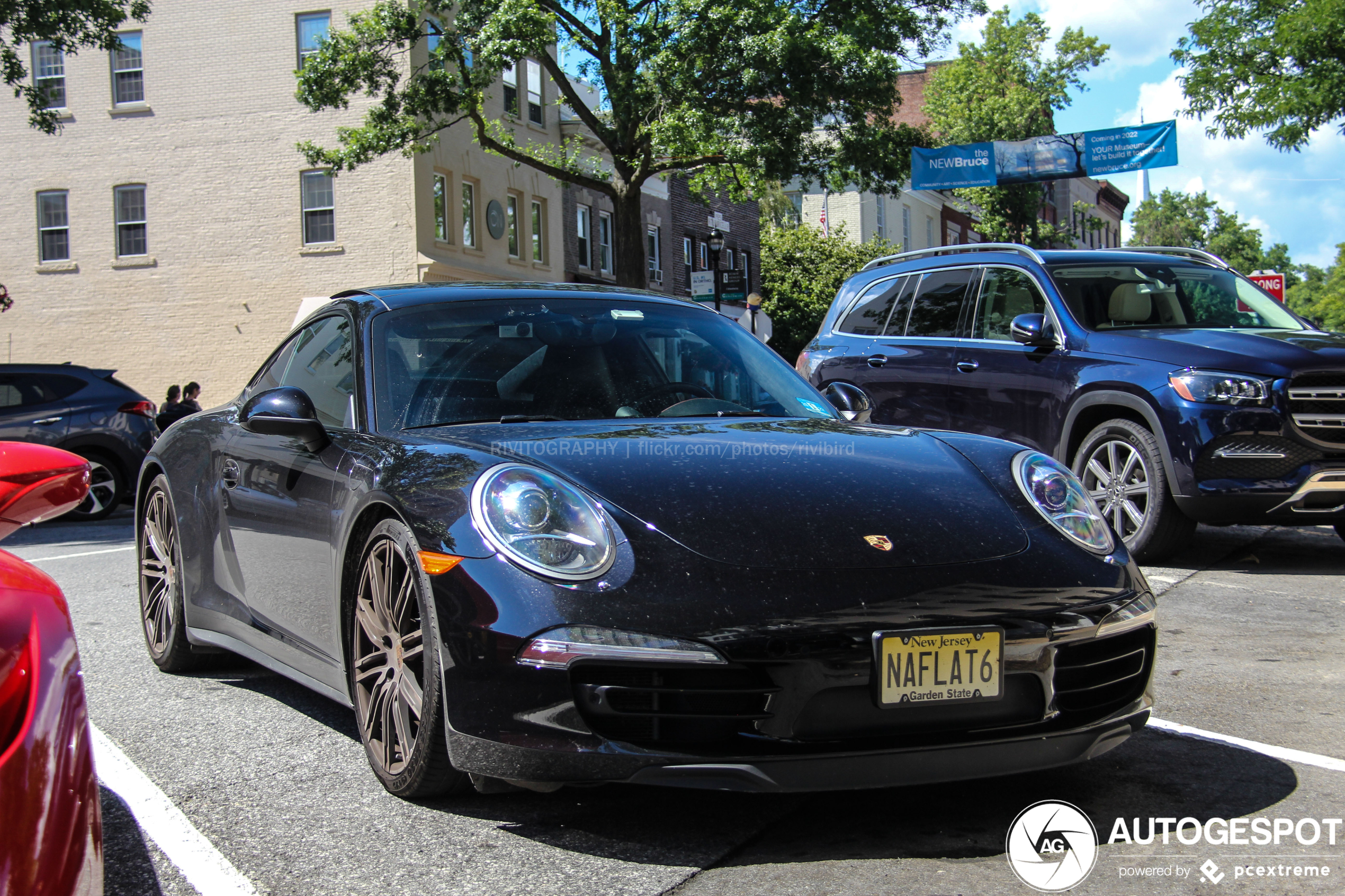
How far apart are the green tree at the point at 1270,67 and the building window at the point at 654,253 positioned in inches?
722

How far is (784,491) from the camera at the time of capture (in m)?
3.26

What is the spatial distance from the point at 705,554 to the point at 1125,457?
18.0 feet

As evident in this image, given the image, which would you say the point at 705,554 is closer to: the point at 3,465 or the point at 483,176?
the point at 3,465

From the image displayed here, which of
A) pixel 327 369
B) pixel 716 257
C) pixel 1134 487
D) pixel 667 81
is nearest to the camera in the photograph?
pixel 327 369

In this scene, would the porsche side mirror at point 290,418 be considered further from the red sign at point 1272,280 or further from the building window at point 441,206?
the red sign at point 1272,280

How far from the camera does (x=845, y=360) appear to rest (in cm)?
980

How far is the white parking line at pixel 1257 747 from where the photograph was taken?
3.64m

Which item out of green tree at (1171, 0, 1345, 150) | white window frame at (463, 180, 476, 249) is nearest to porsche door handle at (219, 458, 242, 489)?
green tree at (1171, 0, 1345, 150)

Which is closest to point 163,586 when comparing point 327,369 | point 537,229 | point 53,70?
point 327,369

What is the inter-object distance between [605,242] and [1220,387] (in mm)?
A: 29425

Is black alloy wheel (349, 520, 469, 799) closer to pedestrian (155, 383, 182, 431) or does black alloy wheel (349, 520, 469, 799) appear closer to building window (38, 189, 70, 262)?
pedestrian (155, 383, 182, 431)

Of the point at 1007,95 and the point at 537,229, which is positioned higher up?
the point at 1007,95

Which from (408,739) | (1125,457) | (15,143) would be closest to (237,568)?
(408,739)

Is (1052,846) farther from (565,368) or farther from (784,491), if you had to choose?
(565,368)
